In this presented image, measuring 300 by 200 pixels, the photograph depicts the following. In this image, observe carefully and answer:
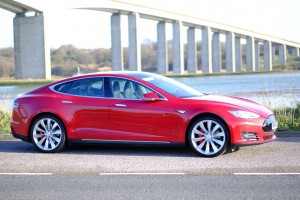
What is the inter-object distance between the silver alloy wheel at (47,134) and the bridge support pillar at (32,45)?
1403 inches

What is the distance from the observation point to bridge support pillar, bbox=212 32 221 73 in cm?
7494

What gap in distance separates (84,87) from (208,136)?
2.40 m

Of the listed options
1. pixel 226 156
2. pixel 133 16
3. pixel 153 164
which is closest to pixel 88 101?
pixel 153 164

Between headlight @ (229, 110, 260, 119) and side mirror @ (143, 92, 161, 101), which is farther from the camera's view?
side mirror @ (143, 92, 161, 101)

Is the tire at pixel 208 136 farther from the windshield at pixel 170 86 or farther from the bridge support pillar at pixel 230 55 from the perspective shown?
the bridge support pillar at pixel 230 55

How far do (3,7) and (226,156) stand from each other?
3913cm

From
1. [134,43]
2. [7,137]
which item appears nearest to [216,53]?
[134,43]

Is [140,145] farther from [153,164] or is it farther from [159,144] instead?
[153,164]

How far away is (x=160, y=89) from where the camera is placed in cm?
932

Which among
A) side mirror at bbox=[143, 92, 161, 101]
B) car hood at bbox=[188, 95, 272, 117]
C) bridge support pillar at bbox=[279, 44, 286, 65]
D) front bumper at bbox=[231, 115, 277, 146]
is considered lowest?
front bumper at bbox=[231, 115, 277, 146]

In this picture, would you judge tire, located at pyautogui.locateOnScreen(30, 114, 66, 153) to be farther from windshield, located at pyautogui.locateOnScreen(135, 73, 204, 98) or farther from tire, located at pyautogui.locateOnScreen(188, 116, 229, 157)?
tire, located at pyautogui.locateOnScreen(188, 116, 229, 157)

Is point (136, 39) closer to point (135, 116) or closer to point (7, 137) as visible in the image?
point (7, 137)

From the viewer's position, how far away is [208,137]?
29.0 feet

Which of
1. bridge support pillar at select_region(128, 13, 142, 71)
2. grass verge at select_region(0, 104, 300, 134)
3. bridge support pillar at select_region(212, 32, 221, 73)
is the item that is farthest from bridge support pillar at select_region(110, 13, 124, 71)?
grass verge at select_region(0, 104, 300, 134)
